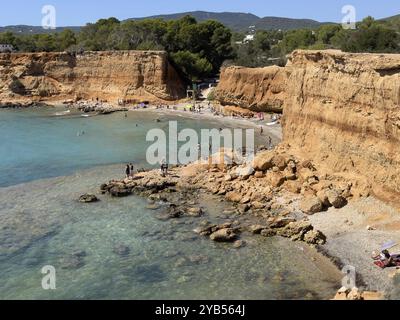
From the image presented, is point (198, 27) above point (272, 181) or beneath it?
above

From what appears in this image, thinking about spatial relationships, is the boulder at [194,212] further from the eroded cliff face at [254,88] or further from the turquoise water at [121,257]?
the eroded cliff face at [254,88]

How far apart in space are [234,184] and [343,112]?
24.1ft

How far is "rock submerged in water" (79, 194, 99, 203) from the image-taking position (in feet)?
87.5

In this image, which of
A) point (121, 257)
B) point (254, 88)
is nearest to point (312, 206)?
point (121, 257)

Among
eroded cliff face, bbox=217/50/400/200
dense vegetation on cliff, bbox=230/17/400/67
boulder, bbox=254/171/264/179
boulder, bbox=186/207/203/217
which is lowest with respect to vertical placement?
boulder, bbox=186/207/203/217

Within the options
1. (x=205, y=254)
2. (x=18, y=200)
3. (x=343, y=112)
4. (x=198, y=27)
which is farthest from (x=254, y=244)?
(x=198, y=27)

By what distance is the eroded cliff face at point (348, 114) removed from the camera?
801 inches

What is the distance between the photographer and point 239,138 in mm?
43312

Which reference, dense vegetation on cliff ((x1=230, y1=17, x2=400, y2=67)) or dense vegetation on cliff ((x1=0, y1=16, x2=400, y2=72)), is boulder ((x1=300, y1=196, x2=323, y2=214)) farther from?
dense vegetation on cliff ((x1=0, y1=16, x2=400, y2=72))

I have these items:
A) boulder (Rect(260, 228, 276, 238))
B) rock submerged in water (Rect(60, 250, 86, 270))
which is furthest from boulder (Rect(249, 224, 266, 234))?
rock submerged in water (Rect(60, 250, 86, 270))

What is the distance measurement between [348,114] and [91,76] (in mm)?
52807

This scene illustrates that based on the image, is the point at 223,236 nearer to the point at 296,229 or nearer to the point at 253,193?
the point at 296,229
